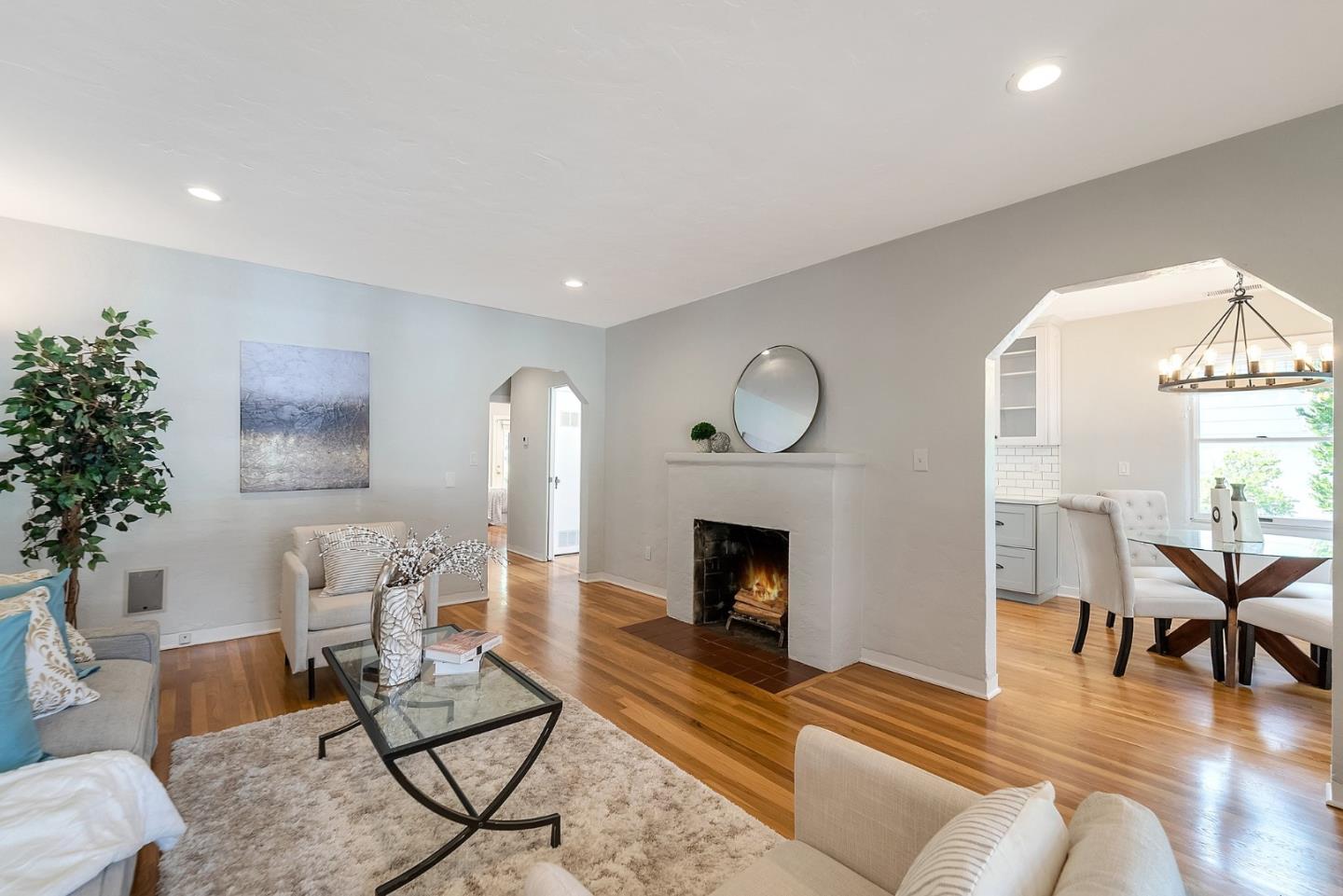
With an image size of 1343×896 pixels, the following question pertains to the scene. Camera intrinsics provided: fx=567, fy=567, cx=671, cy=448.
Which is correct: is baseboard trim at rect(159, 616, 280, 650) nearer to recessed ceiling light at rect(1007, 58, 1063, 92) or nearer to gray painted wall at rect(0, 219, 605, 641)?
gray painted wall at rect(0, 219, 605, 641)

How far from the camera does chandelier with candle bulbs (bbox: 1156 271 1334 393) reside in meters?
3.05

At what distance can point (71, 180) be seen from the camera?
2795 millimetres

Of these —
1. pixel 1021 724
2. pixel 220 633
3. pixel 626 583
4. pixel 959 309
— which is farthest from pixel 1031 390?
pixel 220 633

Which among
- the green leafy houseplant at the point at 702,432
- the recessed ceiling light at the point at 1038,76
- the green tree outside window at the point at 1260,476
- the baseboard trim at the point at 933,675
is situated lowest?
the baseboard trim at the point at 933,675

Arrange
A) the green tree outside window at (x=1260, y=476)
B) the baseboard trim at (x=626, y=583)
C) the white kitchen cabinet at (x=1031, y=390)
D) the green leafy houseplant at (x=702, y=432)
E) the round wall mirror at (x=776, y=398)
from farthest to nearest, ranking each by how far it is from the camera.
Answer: the white kitchen cabinet at (x=1031, y=390) < the baseboard trim at (x=626, y=583) < the green leafy houseplant at (x=702, y=432) < the green tree outside window at (x=1260, y=476) < the round wall mirror at (x=776, y=398)

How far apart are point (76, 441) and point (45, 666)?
1.84 metres

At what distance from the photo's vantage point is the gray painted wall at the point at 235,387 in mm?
3465

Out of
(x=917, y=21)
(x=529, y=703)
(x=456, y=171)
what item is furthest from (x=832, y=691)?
(x=456, y=171)

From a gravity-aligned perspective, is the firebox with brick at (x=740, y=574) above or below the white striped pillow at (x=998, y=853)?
below

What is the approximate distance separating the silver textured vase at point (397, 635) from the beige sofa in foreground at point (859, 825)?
1.35 meters

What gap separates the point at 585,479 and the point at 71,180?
13.1 ft

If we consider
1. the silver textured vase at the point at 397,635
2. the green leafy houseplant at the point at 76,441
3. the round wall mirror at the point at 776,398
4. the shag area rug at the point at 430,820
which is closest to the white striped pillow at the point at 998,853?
the shag area rug at the point at 430,820

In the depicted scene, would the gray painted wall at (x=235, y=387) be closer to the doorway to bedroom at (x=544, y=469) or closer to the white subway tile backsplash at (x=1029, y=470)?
the doorway to bedroom at (x=544, y=469)

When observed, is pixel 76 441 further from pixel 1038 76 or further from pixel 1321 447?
pixel 1321 447
